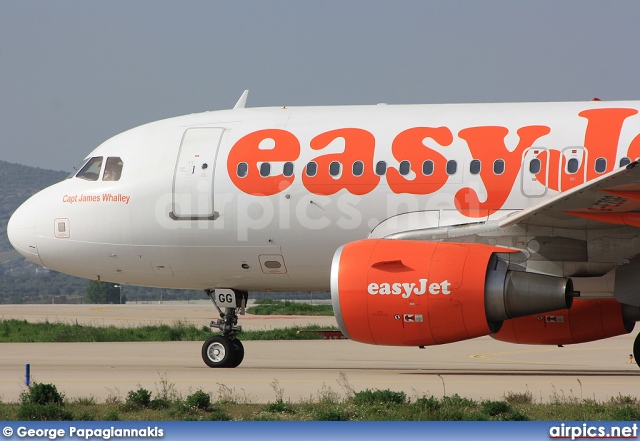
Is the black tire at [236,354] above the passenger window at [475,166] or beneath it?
beneath

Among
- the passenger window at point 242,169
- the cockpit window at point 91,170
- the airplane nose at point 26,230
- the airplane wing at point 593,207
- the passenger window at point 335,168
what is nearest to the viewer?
the airplane wing at point 593,207

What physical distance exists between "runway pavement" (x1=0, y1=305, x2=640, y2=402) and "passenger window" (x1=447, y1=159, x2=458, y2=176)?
3.30 meters

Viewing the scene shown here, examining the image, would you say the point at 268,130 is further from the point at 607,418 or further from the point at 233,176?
the point at 607,418

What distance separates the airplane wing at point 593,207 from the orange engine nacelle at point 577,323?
214 centimetres

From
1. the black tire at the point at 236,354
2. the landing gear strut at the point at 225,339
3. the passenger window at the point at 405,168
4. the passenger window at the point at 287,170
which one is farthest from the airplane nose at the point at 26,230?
the passenger window at the point at 405,168

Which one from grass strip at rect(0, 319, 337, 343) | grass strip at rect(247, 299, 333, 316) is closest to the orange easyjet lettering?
grass strip at rect(0, 319, 337, 343)

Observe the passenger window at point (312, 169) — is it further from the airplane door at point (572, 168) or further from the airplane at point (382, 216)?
the airplane door at point (572, 168)

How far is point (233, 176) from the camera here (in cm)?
1792

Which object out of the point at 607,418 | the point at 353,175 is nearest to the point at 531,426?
the point at 607,418

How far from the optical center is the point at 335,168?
17.3 metres

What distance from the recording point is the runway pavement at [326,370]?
49.6 feet

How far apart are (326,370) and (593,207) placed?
22.4 ft

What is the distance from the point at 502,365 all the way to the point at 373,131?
21.7ft

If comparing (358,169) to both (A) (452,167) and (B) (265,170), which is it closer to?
(A) (452,167)
